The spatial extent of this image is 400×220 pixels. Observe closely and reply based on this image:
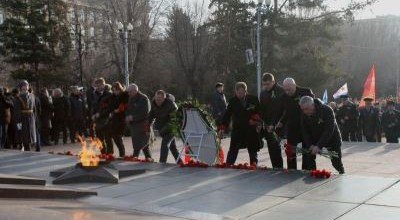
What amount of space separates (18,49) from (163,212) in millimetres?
23928

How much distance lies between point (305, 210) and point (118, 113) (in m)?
6.74

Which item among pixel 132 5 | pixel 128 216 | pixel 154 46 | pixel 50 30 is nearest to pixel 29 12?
pixel 50 30

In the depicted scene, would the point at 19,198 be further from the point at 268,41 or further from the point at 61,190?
the point at 268,41

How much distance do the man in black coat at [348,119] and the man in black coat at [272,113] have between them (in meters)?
9.54

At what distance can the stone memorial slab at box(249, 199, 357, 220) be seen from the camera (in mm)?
6395

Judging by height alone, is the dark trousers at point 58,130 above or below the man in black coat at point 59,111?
below

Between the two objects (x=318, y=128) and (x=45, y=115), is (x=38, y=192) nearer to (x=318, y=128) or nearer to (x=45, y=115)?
(x=318, y=128)

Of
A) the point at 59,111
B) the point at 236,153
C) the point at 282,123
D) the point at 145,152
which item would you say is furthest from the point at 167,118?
the point at 59,111

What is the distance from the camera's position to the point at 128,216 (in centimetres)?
650

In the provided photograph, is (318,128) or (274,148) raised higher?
(318,128)

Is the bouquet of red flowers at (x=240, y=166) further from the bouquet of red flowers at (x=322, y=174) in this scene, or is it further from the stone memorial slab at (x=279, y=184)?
the bouquet of red flowers at (x=322, y=174)

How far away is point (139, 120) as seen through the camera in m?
11.9

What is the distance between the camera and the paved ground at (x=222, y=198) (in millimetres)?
6527

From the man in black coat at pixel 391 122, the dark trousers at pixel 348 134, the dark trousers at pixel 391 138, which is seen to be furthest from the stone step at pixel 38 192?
the dark trousers at pixel 391 138
